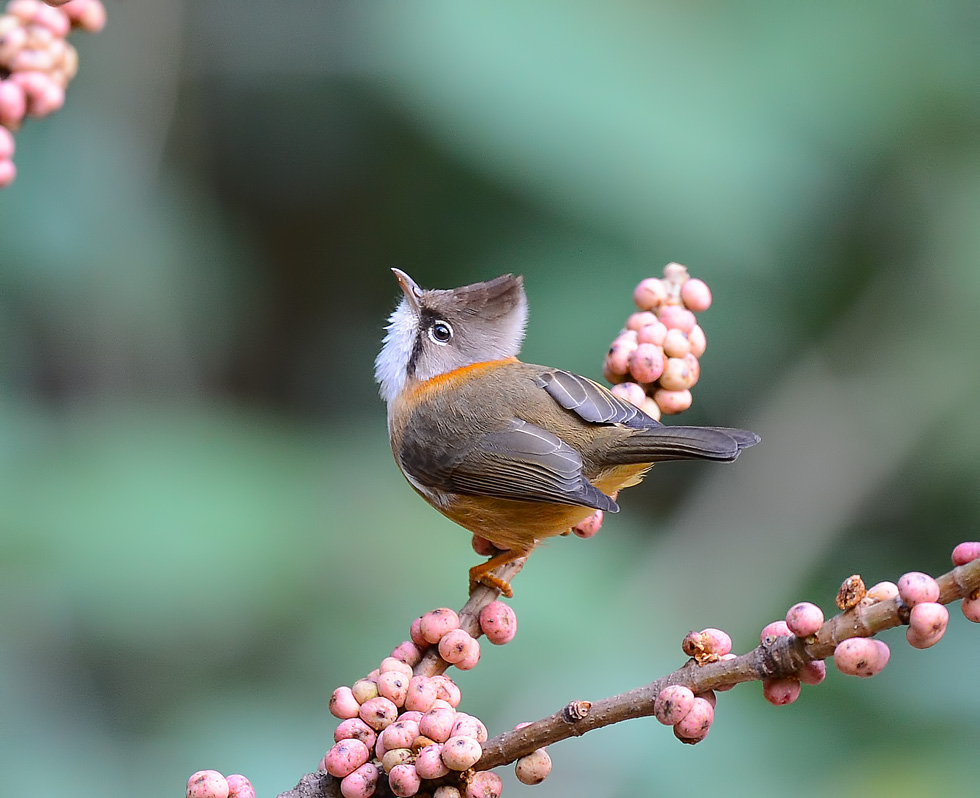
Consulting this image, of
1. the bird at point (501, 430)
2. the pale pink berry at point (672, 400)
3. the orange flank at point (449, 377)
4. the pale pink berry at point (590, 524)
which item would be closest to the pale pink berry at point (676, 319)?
the pale pink berry at point (672, 400)

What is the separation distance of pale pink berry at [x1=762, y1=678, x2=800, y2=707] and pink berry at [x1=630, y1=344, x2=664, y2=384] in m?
0.80

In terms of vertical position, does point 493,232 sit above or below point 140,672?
above

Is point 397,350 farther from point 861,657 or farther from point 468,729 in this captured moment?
point 861,657

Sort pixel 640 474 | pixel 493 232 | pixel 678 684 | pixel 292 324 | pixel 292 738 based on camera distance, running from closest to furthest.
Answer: pixel 678 684, pixel 640 474, pixel 292 738, pixel 493 232, pixel 292 324

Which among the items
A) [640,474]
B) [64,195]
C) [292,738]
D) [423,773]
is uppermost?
[64,195]

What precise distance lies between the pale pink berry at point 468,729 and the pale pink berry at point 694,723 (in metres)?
0.20

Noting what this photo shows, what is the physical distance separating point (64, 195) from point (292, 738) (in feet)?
6.96

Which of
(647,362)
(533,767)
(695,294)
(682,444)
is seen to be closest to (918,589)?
(533,767)

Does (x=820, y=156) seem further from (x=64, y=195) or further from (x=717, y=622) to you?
(x=64, y=195)

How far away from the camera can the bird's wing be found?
7.00 ft

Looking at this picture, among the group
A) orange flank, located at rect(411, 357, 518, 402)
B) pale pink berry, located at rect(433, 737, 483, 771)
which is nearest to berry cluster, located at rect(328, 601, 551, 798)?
pale pink berry, located at rect(433, 737, 483, 771)

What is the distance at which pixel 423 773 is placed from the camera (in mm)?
1067

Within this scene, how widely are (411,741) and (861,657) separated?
18.6 inches

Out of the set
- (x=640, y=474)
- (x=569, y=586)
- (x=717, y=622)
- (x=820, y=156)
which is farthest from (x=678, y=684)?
(x=820, y=156)
